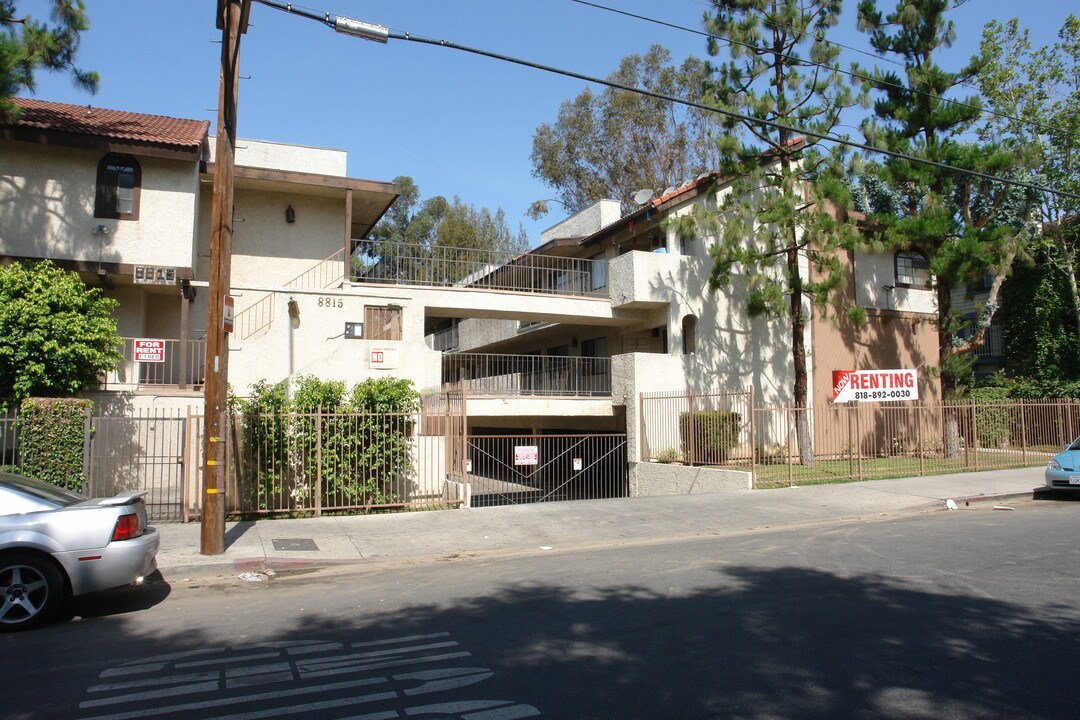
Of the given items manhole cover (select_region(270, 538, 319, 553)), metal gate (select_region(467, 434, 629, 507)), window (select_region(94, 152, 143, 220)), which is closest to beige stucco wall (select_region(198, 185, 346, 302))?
window (select_region(94, 152, 143, 220))

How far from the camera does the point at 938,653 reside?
555 centimetres

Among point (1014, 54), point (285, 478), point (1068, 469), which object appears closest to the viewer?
point (285, 478)

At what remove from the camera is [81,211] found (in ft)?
56.6

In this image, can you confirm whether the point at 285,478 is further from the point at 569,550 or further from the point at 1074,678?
the point at 1074,678

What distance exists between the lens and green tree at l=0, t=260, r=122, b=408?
1426cm

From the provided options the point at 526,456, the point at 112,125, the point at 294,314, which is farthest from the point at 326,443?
the point at 112,125

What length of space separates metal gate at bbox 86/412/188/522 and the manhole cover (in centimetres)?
233

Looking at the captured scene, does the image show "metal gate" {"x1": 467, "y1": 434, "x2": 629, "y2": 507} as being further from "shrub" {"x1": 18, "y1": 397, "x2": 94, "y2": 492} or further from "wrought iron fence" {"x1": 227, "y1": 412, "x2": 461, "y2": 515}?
"shrub" {"x1": 18, "y1": 397, "x2": 94, "y2": 492}

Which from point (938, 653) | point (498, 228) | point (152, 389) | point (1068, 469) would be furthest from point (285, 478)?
point (498, 228)

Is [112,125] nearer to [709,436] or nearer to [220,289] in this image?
[220,289]

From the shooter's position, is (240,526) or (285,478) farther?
(285,478)

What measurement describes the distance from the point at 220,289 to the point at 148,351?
6.85 metres

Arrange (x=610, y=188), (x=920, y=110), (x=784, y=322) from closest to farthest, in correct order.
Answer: (x=920, y=110), (x=784, y=322), (x=610, y=188)

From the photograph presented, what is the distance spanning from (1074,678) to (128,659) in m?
6.64
